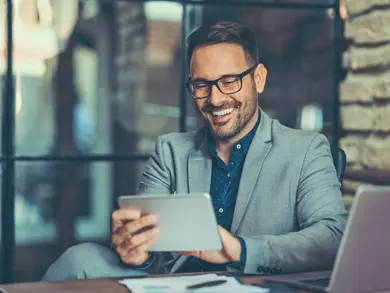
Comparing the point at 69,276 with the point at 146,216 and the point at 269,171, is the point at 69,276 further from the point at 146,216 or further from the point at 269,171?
the point at 269,171

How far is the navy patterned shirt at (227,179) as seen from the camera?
2305 mm

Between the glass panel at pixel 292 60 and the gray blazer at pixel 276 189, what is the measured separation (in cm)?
41

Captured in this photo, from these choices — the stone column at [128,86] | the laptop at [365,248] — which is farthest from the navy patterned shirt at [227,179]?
the stone column at [128,86]

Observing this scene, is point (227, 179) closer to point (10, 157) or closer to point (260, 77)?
point (260, 77)

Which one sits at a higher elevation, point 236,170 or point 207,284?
point 236,170

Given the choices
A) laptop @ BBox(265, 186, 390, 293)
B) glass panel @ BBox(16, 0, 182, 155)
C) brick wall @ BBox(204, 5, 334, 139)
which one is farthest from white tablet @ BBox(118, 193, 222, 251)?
glass panel @ BBox(16, 0, 182, 155)

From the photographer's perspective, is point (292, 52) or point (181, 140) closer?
point (181, 140)

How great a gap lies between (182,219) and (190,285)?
14 cm

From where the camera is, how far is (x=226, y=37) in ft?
7.66

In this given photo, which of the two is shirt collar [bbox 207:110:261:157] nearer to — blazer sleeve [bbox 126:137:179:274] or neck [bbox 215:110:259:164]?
neck [bbox 215:110:259:164]

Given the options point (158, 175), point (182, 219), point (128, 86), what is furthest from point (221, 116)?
point (128, 86)

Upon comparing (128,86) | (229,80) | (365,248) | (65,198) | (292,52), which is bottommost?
(65,198)

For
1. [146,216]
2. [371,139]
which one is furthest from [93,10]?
[146,216]

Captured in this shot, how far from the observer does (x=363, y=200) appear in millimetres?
1517
